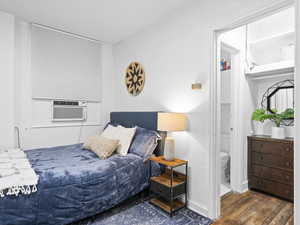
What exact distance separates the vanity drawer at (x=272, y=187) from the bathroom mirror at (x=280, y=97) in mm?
871

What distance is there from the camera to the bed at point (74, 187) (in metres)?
1.55

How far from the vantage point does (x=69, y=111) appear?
3.24m

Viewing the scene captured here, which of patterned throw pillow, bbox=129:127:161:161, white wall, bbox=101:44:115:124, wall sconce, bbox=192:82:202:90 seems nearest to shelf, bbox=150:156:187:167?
patterned throw pillow, bbox=129:127:161:161

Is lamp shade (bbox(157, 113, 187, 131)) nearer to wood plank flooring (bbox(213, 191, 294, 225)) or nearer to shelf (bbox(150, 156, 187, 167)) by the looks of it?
shelf (bbox(150, 156, 187, 167))

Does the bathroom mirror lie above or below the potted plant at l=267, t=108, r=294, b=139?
above

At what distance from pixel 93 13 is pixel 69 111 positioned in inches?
65.2

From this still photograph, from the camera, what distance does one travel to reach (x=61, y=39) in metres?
3.16

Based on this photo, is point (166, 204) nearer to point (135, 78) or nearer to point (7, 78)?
point (135, 78)

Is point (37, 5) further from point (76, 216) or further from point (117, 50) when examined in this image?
point (76, 216)

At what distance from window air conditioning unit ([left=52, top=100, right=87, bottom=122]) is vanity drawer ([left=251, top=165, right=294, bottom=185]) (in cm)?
298

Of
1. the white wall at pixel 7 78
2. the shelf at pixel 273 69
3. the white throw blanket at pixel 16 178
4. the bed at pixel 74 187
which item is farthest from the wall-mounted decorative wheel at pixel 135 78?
the white throw blanket at pixel 16 178

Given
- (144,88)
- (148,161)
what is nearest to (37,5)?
(144,88)

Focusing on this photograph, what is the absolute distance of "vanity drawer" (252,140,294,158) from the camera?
236cm

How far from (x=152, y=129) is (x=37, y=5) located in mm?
2263
